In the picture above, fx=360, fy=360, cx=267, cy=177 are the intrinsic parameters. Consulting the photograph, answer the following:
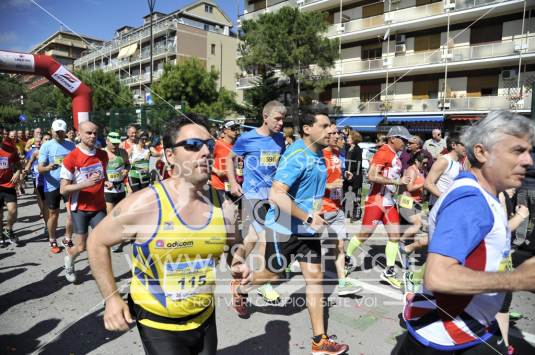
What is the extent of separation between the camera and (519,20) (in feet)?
71.7

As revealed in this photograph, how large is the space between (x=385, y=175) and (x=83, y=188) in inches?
153

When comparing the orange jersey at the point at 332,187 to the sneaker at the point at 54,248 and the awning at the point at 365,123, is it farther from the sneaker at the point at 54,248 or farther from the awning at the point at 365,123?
the awning at the point at 365,123

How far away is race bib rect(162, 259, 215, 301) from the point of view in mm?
1935

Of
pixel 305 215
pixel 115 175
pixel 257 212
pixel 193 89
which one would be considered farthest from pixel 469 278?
pixel 193 89

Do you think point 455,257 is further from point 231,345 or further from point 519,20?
point 519,20

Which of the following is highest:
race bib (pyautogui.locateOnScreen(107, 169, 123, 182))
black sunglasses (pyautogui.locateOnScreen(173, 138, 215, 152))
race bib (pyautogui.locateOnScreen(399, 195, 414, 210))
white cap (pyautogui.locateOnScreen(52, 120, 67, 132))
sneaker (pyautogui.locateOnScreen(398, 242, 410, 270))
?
white cap (pyautogui.locateOnScreen(52, 120, 67, 132))

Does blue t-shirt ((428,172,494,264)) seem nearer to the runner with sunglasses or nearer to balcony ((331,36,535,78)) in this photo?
the runner with sunglasses

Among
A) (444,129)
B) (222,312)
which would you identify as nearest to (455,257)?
(222,312)

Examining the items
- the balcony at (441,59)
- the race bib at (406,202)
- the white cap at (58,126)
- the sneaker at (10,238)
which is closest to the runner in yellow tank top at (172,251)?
the race bib at (406,202)

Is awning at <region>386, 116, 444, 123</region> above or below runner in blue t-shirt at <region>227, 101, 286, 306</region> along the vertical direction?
above

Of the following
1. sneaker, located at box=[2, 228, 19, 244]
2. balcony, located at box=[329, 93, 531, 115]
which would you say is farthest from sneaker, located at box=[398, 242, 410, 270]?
balcony, located at box=[329, 93, 531, 115]

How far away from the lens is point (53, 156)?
578 centimetres

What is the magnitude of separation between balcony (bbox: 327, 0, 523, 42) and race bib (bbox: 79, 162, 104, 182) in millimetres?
19922

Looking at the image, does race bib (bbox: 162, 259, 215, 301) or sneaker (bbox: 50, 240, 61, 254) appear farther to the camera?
sneaker (bbox: 50, 240, 61, 254)
